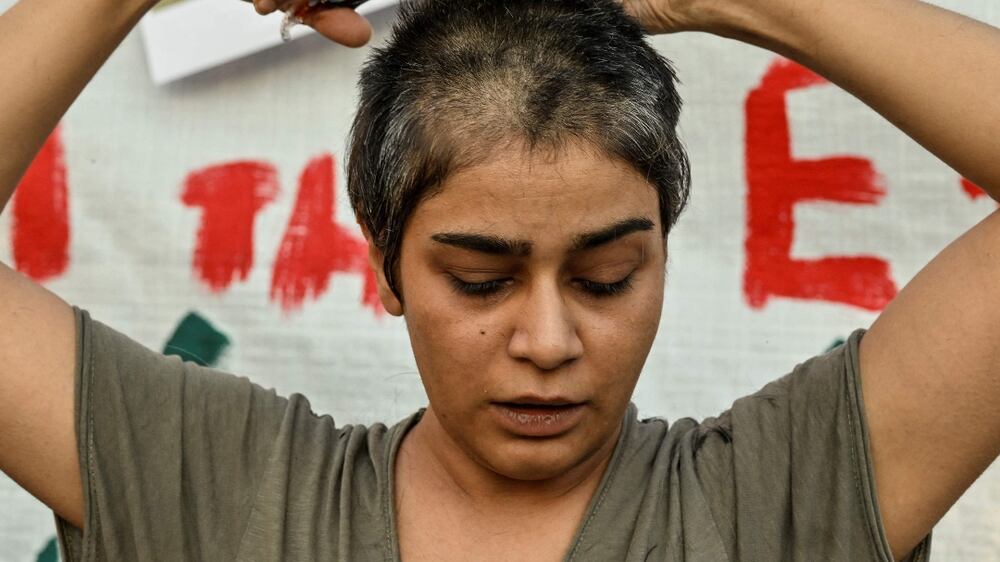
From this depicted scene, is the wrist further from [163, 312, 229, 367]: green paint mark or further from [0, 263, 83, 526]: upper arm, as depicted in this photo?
[163, 312, 229, 367]: green paint mark

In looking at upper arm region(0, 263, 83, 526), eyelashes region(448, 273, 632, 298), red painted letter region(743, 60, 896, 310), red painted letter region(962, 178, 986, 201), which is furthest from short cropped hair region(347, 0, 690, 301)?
red painted letter region(962, 178, 986, 201)

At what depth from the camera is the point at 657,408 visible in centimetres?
233

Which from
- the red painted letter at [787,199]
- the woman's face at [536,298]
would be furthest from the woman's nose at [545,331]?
the red painted letter at [787,199]

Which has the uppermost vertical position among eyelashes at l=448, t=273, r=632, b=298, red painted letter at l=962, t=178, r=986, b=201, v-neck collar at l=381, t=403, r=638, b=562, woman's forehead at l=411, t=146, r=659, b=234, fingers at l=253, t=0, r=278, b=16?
fingers at l=253, t=0, r=278, b=16

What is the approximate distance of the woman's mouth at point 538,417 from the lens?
1509 mm

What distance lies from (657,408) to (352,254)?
57 centimetres

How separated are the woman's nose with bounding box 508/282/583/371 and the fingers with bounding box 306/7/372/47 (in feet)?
1.38

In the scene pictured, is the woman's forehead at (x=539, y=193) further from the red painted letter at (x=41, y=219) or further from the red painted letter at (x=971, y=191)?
the red painted letter at (x=41, y=219)

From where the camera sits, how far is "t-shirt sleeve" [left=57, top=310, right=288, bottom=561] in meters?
1.63

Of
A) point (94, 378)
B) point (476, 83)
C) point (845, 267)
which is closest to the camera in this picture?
point (476, 83)

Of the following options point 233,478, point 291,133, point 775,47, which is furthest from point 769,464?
point 291,133

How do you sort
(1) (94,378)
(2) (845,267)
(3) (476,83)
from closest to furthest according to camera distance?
(3) (476,83)
(1) (94,378)
(2) (845,267)

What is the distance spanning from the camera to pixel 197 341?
240 cm

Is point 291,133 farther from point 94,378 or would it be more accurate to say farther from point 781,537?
point 781,537
